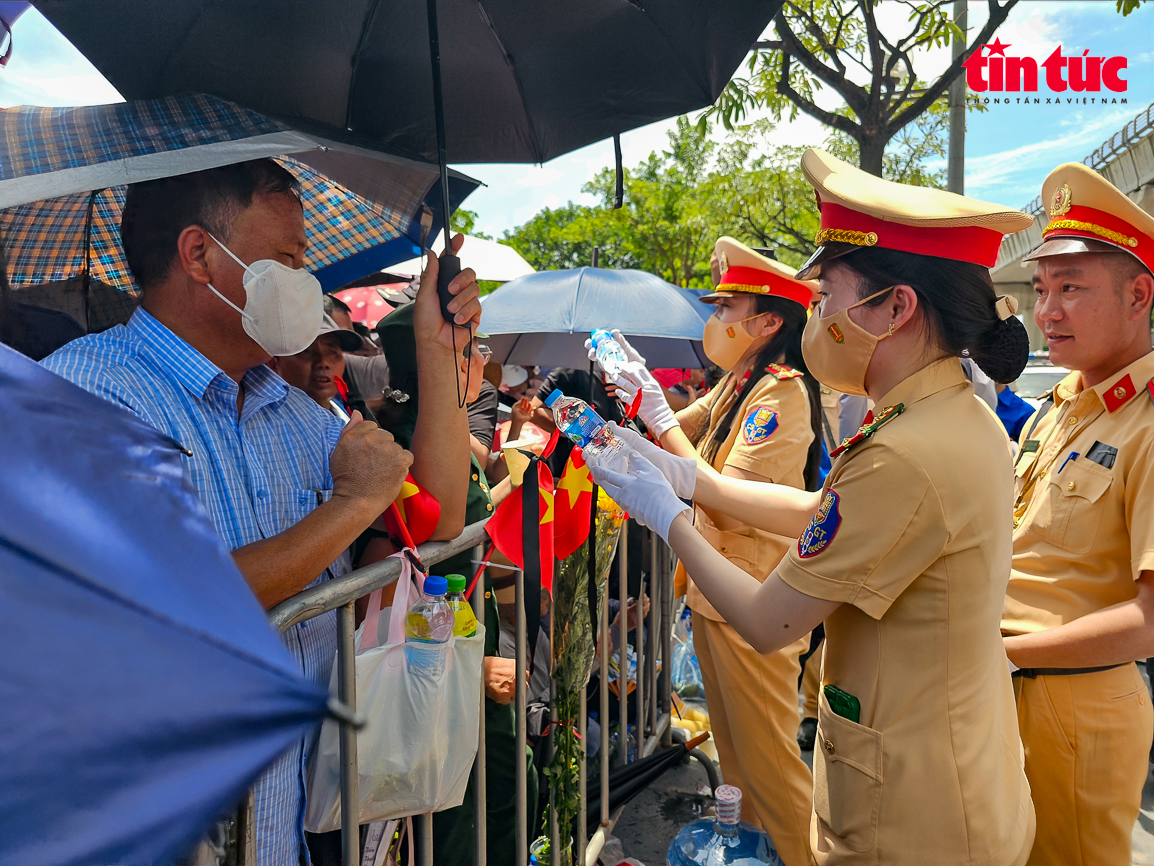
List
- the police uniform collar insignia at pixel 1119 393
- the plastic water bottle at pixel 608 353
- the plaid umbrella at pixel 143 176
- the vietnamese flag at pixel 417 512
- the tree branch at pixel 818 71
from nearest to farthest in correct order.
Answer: the plaid umbrella at pixel 143 176 → the vietnamese flag at pixel 417 512 → the police uniform collar insignia at pixel 1119 393 → the plastic water bottle at pixel 608 353 → the tree branch at pixel 818 71

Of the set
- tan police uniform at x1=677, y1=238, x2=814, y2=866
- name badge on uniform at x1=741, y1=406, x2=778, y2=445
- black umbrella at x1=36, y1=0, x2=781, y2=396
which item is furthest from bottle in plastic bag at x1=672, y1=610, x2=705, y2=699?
black umbrella at x1=36, y1=0, x2=781, y2=396

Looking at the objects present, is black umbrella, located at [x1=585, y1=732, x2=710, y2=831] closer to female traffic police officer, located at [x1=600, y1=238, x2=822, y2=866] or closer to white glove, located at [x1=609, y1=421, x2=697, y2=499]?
female traffic police officer, located at [x1=600, y1=238, x2=822, y2=866]

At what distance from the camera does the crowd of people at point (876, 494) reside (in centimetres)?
161

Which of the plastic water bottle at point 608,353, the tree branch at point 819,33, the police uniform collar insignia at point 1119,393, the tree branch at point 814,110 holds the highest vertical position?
the tree branch at point 819,33

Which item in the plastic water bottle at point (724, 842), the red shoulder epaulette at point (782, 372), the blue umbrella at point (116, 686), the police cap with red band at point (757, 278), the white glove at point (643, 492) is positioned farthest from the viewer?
the police cap with red band at point (757, 278)

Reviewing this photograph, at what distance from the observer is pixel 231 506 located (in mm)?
1578

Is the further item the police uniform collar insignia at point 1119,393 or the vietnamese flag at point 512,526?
the police uniform collar insignia at point 1119,393

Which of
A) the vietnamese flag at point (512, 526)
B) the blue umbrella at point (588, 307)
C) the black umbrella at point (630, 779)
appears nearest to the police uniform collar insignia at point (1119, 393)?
the vietnamese flag at point (512, 526)

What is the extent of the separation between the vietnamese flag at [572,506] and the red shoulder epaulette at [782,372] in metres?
1.20

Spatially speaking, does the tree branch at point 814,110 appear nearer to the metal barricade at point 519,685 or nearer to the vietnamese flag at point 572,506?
the metal barricade at point 519,685

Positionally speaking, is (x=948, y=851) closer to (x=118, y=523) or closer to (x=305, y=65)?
(x=118, y=523)

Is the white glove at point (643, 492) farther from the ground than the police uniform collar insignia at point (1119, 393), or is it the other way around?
the police uniform collar insignia at point (1119, 393)

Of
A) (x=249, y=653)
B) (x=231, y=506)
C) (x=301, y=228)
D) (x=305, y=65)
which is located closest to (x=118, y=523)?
(x=249, y=653)

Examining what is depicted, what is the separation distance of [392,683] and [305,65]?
5.47ft
